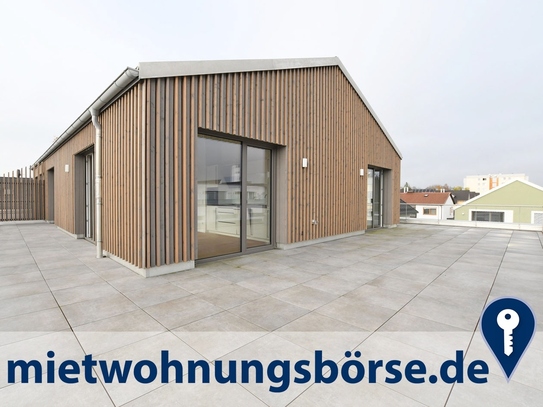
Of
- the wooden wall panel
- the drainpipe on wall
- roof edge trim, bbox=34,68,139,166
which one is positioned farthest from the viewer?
the wooden wall panel

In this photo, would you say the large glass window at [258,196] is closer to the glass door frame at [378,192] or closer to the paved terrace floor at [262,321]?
the paved terrace floor at [262,321]

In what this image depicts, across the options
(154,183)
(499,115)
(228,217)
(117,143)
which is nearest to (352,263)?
(228,217)

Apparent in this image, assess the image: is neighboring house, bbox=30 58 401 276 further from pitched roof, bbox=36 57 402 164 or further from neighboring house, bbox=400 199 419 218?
neighboring house, bbox=400 199 419 218

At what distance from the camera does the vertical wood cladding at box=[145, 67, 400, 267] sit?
4.04 m

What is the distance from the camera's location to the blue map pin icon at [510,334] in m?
1.83

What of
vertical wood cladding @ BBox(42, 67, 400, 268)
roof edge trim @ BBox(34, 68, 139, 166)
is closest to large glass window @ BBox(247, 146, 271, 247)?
vertical wood cladding @ BBox(42, 67, 400, 268)

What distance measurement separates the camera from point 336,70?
7.76 metres

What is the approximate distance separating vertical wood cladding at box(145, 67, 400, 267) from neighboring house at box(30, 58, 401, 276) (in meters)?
0.02

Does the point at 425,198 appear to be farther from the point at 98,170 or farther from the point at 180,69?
the point at 98,170

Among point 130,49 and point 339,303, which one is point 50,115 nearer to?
point 130,49

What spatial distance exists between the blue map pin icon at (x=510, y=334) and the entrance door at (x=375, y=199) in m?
8.17

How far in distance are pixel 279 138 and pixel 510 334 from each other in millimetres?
5023

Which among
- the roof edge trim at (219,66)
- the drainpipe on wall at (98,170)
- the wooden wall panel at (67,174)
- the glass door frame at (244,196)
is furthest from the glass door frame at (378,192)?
the wooden wall panel at (67,174)

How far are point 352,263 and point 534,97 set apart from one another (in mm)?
17246
